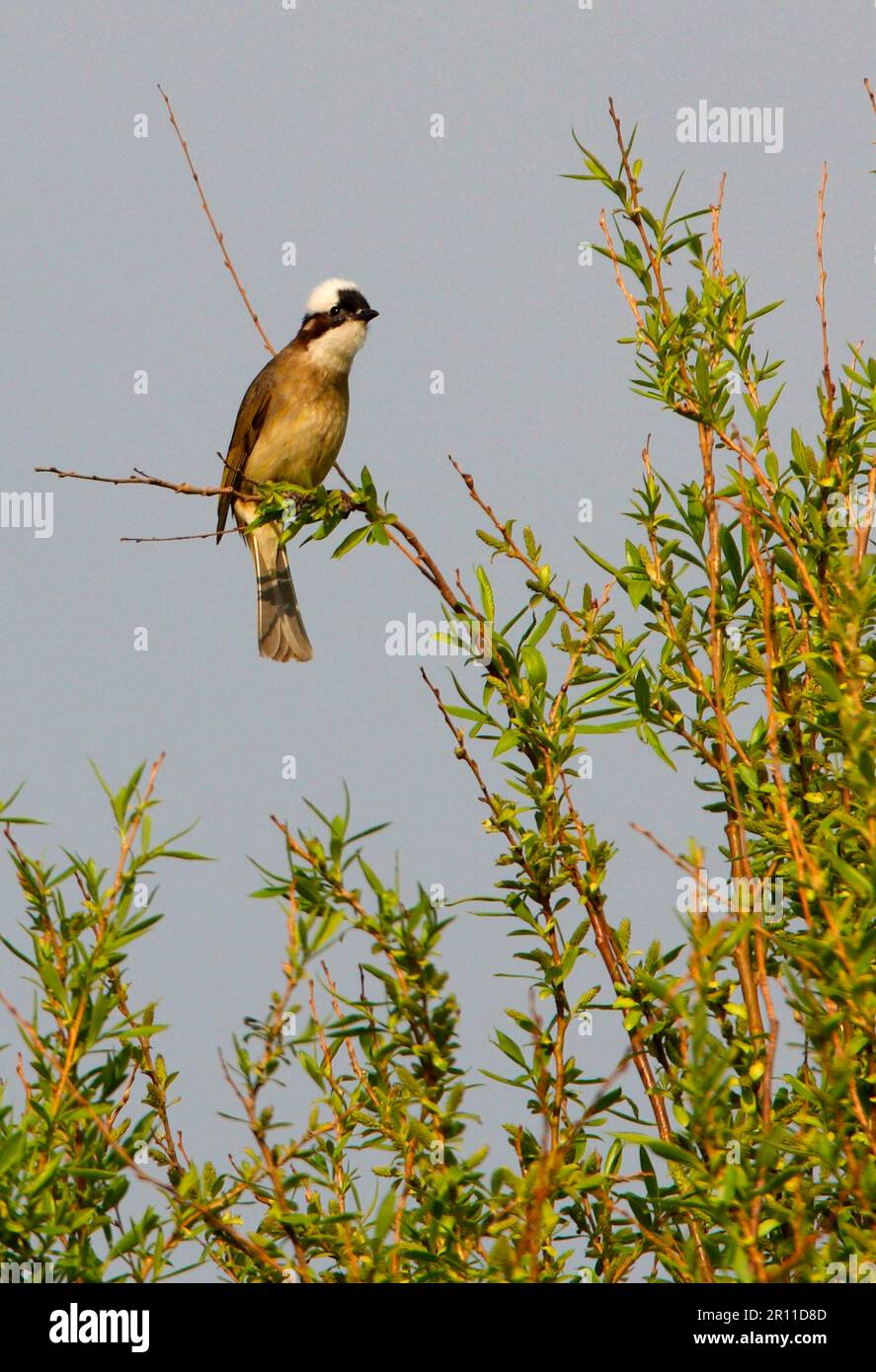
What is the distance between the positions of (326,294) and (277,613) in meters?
1.79

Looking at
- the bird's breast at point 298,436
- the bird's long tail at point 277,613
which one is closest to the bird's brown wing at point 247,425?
the bird's breast at point 298,436

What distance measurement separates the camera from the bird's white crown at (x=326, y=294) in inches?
315

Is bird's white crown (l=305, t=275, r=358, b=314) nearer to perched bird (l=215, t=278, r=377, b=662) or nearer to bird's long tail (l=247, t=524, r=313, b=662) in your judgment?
perched bird (l=215, t=278, r=377, b=662)

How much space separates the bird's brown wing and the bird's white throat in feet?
1.08

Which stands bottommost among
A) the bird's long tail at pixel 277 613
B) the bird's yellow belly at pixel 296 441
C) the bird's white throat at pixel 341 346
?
the bird's long tail at pixel 277 613

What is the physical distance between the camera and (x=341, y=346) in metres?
7.81

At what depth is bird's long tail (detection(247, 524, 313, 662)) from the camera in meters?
7.80

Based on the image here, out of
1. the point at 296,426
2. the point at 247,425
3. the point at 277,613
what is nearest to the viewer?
the point at 296,426

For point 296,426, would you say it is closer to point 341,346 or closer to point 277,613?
point 341,346

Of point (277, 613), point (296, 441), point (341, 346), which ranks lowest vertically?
point (277, 613)

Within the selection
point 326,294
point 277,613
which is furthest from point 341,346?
point 277,613

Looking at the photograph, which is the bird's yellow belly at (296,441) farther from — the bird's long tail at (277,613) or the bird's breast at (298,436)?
the bird's long tail at (277,613)

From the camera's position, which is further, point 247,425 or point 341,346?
point 247,425

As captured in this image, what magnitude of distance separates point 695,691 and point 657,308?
96 cm
